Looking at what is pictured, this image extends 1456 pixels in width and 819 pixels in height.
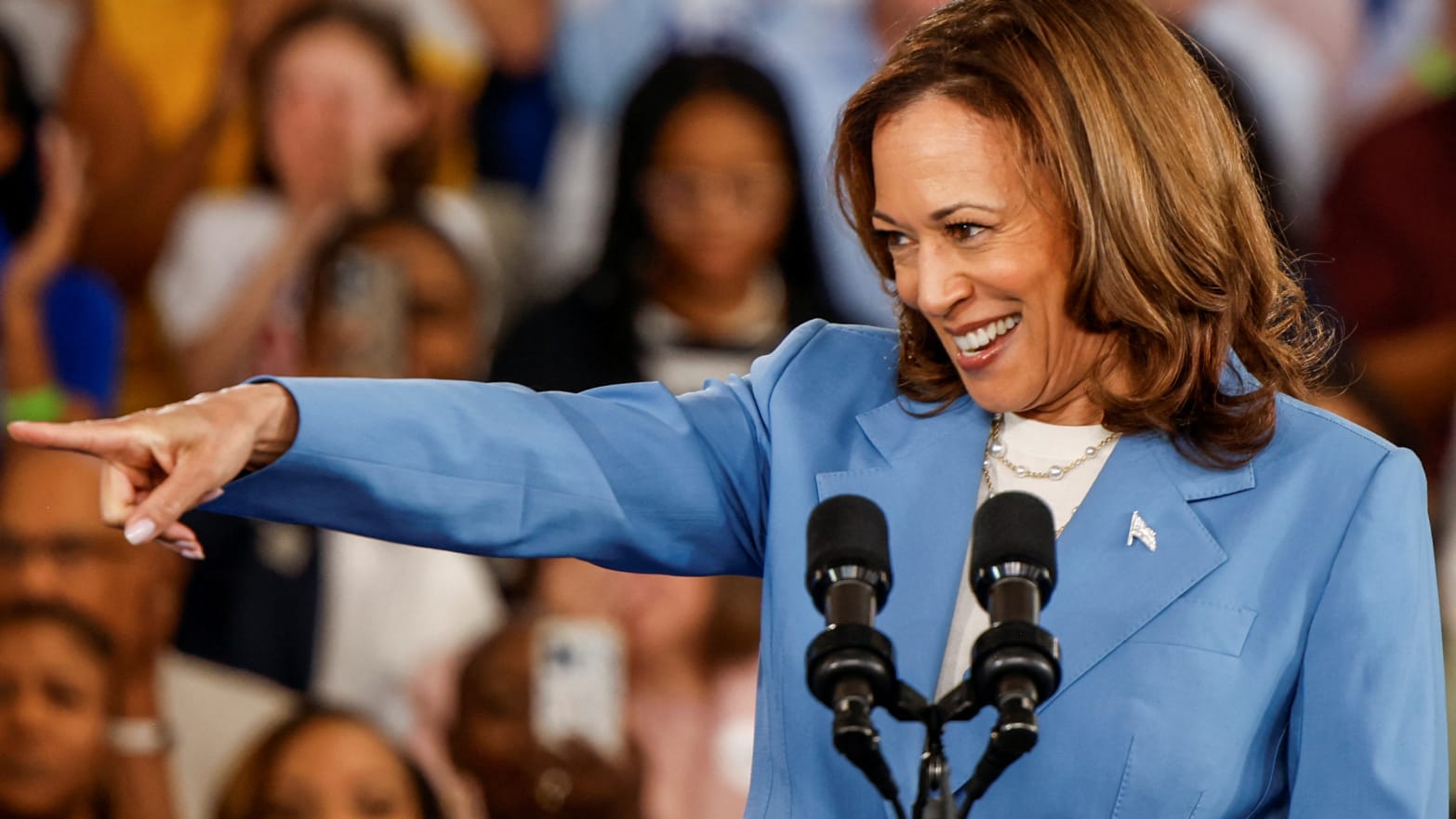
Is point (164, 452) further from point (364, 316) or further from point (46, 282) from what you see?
point (46, 282)

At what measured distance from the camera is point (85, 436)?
4.56 ft

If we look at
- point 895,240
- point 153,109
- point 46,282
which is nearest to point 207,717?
point 46,282

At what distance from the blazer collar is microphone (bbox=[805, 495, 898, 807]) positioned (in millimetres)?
354

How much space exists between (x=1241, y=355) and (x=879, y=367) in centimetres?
37

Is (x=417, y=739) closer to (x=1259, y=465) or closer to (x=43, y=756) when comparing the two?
(x=43, y=756)

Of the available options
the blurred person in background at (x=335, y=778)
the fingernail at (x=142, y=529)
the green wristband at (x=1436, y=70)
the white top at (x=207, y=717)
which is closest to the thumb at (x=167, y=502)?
the fingernail at (x=142, y=529)

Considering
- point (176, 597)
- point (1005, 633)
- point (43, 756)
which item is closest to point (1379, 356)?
point (176, 597)

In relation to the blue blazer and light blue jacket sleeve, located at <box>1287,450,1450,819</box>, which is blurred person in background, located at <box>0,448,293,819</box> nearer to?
the blue blazer

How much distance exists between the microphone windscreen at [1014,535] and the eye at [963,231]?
16.2 inches

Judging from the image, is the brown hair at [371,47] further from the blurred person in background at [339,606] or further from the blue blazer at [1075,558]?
the blue blazer at [1075,558]

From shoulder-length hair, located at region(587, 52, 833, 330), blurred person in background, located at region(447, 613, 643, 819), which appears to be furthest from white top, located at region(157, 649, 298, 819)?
shoulder-length hair, located at region(587, 52, 833, 330)

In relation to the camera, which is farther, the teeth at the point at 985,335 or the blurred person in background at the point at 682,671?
the blurred person in background at the point at 682,671

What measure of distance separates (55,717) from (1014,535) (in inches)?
140

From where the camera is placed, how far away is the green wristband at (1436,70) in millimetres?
4840
